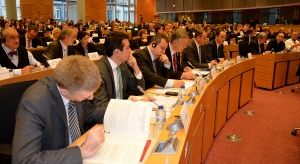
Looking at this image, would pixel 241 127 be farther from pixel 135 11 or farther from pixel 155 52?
pixel 135 11

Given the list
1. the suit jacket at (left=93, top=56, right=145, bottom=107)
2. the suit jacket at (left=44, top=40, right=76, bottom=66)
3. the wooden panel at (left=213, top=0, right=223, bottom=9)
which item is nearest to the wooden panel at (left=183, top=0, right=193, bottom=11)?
the wooden panel at (left=213, top=0, right=223, bottom=9)

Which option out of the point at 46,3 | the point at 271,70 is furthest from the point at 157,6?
the point at 271,70

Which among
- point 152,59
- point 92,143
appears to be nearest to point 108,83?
point 92,143

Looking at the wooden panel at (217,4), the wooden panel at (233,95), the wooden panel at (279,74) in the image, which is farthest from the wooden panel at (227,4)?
the wooden panel at (233,95)

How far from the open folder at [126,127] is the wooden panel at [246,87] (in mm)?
3574

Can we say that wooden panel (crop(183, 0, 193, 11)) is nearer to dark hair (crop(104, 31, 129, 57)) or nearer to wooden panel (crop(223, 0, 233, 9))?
wooden panel (crop(223, 0, 233, 9))

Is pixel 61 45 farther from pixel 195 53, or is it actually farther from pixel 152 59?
pixel 195 53

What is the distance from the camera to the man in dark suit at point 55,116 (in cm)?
122

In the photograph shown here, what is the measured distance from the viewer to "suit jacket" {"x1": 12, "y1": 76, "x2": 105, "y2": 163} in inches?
47.8

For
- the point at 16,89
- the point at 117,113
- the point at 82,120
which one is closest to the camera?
the point at 117,113

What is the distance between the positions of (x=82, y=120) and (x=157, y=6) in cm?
2327

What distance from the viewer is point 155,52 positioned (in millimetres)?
3287

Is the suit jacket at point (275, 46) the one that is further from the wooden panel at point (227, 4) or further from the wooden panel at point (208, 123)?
the wooden panel at point (227, 4)

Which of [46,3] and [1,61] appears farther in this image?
[46,3]
